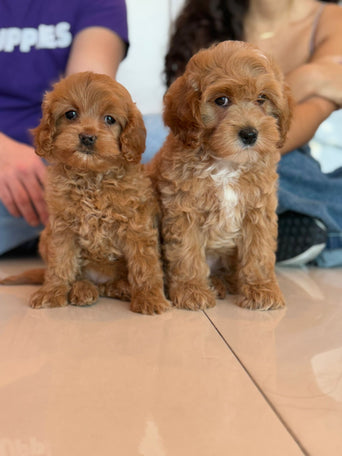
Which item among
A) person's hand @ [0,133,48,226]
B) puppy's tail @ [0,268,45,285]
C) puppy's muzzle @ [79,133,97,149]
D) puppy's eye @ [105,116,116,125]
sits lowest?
puppy's tail @ [0,268,45,285]

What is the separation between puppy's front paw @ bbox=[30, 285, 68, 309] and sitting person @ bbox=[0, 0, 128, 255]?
3.25 feet

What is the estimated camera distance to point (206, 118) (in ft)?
6.53

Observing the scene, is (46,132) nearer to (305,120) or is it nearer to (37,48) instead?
(37,48)

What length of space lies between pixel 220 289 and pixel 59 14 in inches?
82.7

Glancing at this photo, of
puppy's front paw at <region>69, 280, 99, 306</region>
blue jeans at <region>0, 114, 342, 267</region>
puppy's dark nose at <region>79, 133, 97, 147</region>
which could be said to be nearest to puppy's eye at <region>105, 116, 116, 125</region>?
puppy's dark nose at <region>79, 133, 97, 147</region>

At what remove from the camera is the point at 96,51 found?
9.88 feet

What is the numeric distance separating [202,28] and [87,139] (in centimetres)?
206

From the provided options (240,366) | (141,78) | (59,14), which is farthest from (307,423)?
(141,78)

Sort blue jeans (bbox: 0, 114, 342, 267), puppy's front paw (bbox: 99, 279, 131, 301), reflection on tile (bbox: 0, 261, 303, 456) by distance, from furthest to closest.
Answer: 1. blue jeans (bbox: 0, 114, 342, 267)
2. puppy's front paw (bbox: 99, 279, 131, 301)
3. reflection on tile (bbox: 0, 261, 303, 456)

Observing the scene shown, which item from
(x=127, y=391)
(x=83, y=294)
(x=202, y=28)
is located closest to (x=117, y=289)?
(x=83, y=294)

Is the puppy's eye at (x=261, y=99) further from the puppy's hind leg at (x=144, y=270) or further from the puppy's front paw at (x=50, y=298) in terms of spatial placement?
the puppy's front paw at (x=50, y=298)

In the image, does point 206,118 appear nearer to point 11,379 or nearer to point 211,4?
point 11,379

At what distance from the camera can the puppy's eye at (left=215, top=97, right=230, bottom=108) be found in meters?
1.97

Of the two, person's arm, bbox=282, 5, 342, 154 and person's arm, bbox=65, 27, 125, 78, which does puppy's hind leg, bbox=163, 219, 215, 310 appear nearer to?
person's arm, bbox=282, 5, 342, 154
